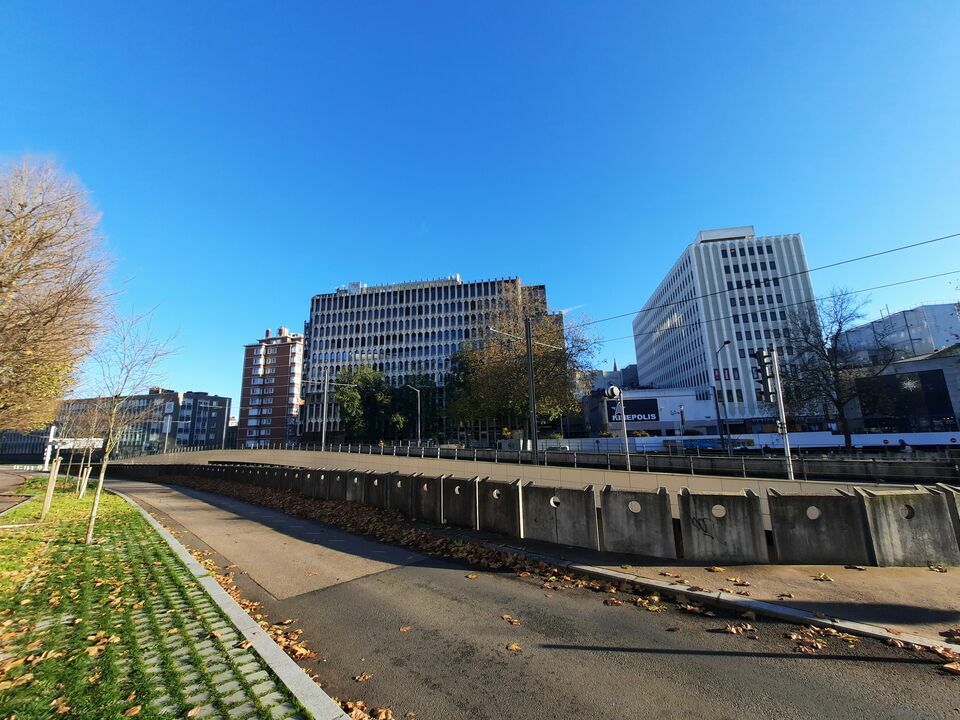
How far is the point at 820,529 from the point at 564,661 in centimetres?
505

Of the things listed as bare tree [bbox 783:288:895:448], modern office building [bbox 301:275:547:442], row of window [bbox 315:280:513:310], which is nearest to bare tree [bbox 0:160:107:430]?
bare tree [bbox 783:288:895:448]

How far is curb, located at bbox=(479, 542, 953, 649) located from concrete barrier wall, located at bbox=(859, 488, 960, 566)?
2.63 meters

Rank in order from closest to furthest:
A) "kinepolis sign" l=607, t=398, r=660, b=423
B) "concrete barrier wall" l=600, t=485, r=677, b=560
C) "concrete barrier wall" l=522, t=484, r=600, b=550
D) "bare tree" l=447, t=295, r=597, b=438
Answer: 1. "concrete barrier wall" l=600, t=485, r=677, b=560
2. "concrete barrier wall" l=522, t=484, r=600, b=550
3. "bare tree" l=447, t=295, r=597, b=438
4. "kinepolis sign" l=607, t=398, r=660, b=423

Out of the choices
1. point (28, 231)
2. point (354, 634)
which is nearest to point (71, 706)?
point (354, 634)

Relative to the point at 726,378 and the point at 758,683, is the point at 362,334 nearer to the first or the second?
the point at 726,378

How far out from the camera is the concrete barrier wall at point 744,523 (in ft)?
20.9

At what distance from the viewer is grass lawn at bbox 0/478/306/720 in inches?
129

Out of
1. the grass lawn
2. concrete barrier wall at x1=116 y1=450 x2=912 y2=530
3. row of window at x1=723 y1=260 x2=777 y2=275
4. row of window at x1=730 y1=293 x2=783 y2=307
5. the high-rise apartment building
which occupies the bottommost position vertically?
the grass lawn

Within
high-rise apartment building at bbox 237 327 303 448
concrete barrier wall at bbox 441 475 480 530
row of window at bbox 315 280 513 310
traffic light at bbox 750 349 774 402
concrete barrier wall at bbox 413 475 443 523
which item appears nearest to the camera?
concrete barrier wall at bbox 441 475 480 530

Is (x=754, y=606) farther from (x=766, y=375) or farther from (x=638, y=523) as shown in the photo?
(x=766, y=375)

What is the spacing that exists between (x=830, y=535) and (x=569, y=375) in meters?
30.4

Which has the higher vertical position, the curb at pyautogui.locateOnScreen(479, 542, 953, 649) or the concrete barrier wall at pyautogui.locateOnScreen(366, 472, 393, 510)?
the concrete barrier wall at pyautogui.locateOnScreen(366, 472, 393, 510)

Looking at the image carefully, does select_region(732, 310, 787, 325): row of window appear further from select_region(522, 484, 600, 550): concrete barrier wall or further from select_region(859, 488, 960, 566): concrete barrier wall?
select_region(522, 484, 600, 550): concrete barrier wall

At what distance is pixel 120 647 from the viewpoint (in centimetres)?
422
